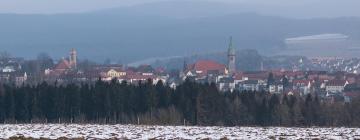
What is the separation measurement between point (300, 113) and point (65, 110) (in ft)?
39.0

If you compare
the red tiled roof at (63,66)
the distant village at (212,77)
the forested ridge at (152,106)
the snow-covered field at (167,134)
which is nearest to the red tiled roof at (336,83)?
the distant village at (212,77)

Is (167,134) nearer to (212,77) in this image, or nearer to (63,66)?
(212,77)

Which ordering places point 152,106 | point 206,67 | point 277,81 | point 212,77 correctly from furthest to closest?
point 206,67, point 212,77, point 277,81, point 152,106

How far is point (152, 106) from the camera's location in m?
50.4

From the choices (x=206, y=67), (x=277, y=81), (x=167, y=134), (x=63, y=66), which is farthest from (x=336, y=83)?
(x=167, y=134)

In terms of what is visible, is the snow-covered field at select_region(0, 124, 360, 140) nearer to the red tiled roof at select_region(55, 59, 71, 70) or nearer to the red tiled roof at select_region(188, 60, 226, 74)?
the red tiled roof at select_region(55, 59, 71, 70)

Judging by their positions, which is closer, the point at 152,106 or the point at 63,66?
the point at 152,106

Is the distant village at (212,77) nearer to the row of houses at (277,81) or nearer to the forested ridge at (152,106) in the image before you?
the row of houses at (277,81)

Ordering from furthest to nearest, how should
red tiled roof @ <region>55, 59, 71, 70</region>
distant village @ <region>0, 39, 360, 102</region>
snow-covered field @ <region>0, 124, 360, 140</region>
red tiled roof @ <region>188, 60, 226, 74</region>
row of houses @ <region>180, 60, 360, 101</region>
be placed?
red tiled roof @ <region>188, 60, 226, 74</region> → red tiled roof @ <region>55, 59, 71, 70</region> → row of houses @ <region>180, 60, 360, 101</region> → distant village @ <region>0, 39, 360, 102</region> → snow-covered field @ <region>0, 124, 360, 140</region>

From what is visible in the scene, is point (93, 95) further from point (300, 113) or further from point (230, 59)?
point (230, 59)

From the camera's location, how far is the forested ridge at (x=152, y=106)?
49.8m

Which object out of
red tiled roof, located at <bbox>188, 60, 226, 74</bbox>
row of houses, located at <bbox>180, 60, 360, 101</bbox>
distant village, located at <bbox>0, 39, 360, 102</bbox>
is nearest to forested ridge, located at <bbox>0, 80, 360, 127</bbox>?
distant village, located at <bbox>0, 39, 360, 102</bbox>

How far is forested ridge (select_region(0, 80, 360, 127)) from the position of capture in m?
49.8

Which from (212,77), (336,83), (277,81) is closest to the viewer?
(336,83)
